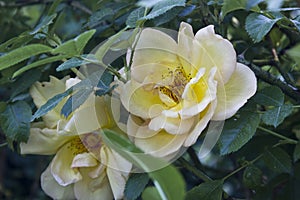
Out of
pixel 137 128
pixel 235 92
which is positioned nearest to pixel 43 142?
pixel 137 128

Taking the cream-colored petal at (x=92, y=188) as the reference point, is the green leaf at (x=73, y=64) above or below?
above

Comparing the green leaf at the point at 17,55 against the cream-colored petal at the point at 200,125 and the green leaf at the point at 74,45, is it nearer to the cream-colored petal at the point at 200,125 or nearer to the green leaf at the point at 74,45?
the green leaf at the point at 74,45

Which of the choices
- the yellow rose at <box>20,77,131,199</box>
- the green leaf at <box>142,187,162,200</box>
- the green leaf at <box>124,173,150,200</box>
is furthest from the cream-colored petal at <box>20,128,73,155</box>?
the green leaf at <box>142,187,162,200</box>

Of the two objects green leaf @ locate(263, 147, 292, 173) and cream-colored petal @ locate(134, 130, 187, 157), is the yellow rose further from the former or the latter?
green leaf @ locate(263, 147, 292, 173)

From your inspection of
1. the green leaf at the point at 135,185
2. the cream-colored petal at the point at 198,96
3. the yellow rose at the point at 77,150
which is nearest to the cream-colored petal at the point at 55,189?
the yellow rose at the point at 77,150

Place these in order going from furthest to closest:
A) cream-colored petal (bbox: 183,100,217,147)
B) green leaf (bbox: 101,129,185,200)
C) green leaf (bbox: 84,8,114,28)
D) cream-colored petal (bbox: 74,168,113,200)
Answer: green leaf (bbox: 84,8,114,28) < cream-colored petal (bbox: 74,168,113,200) < cream-colored petal (bbox: 183,100,217,147) < green leaf (bbox: 101,129,185,200)

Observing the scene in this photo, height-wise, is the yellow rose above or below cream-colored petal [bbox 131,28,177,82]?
below
